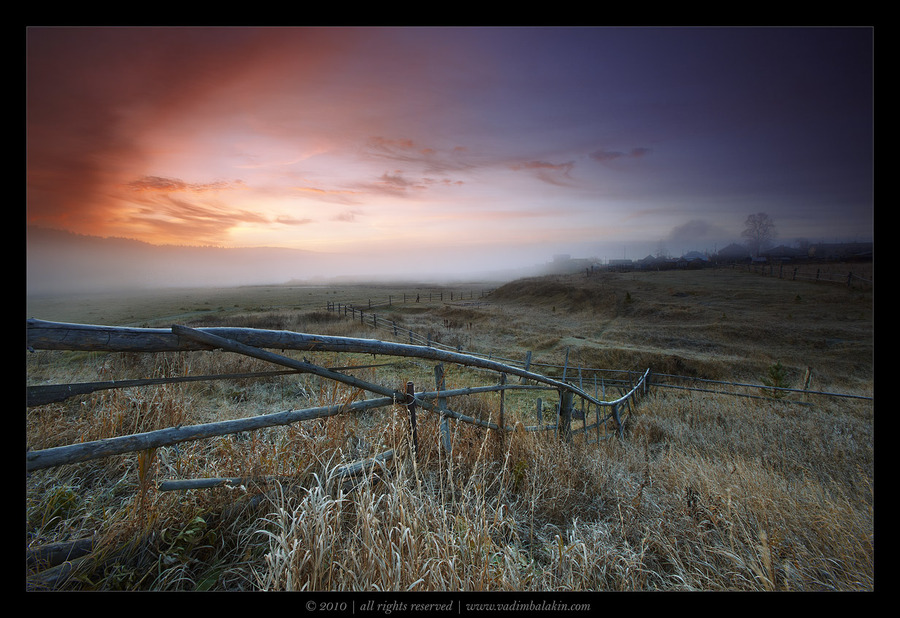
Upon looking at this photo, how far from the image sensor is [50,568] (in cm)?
161

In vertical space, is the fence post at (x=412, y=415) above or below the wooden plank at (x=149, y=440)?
below

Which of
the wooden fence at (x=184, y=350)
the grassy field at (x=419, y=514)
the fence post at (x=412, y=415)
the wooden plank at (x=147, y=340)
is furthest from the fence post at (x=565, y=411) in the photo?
the wooden plank at (x=147, y=340)

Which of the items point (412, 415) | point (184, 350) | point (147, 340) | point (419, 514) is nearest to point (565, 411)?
point (412, 415)

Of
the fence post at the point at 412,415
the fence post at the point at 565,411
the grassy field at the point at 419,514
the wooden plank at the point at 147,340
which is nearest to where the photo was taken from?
the wooden plank at the point at 147,340

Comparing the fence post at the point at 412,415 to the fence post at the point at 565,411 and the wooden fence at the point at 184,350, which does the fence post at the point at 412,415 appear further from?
the fence post at the point at 565,411

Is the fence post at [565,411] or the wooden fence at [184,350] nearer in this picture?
the wooden fence at [184,350]

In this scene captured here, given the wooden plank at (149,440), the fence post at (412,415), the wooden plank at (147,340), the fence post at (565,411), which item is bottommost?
the fence post at (565,411)

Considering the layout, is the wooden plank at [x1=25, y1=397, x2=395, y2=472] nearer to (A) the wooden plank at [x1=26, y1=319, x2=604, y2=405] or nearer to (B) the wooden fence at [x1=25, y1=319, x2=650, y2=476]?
(B) the wooden fence at [x1=25, y1=319, x2=650, y2=476]

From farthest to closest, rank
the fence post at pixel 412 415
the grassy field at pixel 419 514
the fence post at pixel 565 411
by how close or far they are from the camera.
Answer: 1. the fence post at pixel 565 411
2. the fence post at pixel 412 415
3. the grassy field at pixel 419 514

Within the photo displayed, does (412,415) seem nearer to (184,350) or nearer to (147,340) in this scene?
(184,350)

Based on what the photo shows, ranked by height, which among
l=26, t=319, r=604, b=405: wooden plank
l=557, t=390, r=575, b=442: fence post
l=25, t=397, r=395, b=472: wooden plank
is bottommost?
l=557, t=390, r=575, b=442: fence post

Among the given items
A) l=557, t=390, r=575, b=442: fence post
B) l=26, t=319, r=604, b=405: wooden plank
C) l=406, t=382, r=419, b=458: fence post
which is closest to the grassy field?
l=406, t=382, r=419, b=458: fence post

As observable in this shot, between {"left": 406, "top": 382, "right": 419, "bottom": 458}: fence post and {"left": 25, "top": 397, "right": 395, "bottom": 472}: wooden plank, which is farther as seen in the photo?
{"left": 406, "top": 382, "right": 419, "bottom": 458}: fence post
